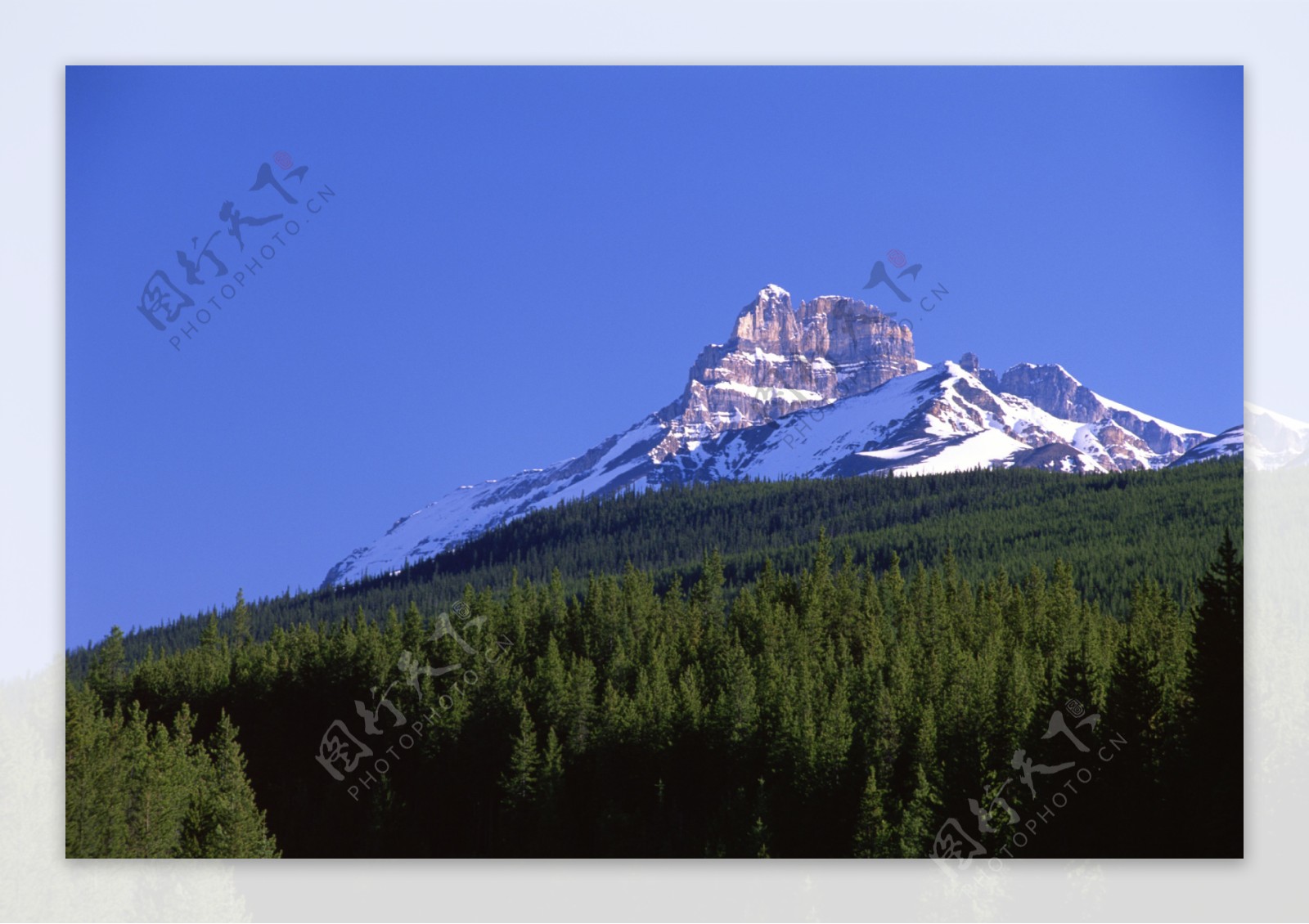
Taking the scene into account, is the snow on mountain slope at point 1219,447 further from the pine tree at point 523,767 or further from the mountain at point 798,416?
the pine tree at point 523,767

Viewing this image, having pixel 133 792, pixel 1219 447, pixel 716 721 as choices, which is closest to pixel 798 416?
pixel 716 721

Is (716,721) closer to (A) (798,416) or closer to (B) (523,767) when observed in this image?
(B) (523,767)

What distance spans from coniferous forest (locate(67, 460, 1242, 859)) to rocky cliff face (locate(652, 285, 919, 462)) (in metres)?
1.96

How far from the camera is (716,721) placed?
463 inches

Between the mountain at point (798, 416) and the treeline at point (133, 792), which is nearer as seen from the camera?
the treeline at point (133, 792)

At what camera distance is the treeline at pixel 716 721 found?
905 centimetres

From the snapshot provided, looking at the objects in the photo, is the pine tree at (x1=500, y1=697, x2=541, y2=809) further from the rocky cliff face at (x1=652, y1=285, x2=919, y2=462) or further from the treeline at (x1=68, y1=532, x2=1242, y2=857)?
the rocky cliff face at (x1=652, y1=285, x2=919, y2=462)

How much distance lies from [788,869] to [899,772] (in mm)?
1985

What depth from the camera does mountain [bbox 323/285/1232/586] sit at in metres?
10.2

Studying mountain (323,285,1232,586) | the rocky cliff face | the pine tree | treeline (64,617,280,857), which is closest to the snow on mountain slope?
mountain (323,285,1232,586)

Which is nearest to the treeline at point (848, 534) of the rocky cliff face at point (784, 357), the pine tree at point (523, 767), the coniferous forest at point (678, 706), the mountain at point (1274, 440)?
the coniferous forest at point (678, 706)

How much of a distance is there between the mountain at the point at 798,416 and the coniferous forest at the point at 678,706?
44 centimetres

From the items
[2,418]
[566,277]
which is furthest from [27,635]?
[566,277]

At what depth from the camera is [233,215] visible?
387 inches
